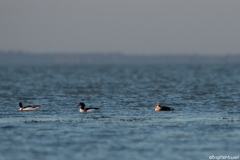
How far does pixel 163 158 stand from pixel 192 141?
9.77 feet

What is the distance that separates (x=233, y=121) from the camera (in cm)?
2812

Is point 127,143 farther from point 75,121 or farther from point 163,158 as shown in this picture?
point 75,121

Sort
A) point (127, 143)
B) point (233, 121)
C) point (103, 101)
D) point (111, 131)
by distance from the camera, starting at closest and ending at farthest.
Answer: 1. point (127, 143)
2. point (111, 131)
3. point (233, 121)
4. point (103, 101)

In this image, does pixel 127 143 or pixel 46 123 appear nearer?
pixel 127 143

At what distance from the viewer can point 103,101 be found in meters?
41.8

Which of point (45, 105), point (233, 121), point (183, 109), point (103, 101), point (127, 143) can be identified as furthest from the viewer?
point (103, 101)

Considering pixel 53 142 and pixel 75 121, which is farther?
pixel 75 121

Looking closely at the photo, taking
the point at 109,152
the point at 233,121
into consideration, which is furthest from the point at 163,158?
the point at 233,121

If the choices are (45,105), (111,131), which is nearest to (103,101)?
(45,105)

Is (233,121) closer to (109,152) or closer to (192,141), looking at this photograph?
(192,141)

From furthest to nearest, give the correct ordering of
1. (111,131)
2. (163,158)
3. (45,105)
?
(45,105), (111,131), (163,158)

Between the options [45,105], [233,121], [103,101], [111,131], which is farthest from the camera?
[103,101]

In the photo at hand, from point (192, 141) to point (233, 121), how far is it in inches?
240

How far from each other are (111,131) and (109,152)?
Answer: 4447 mm
